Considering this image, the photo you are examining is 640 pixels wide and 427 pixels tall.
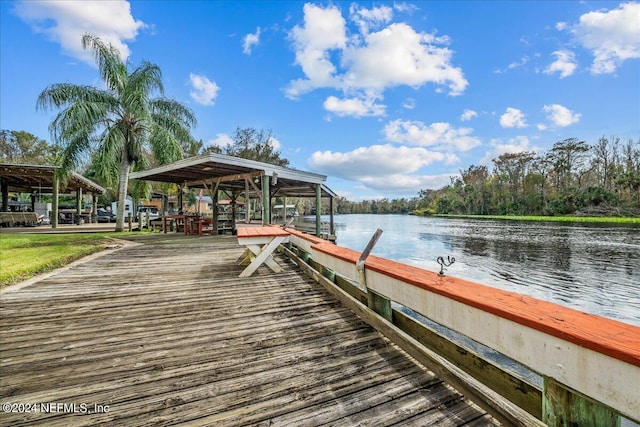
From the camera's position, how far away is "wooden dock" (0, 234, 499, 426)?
1.60 m

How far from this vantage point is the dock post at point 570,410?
1188mm

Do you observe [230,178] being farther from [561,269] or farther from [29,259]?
[561,269]

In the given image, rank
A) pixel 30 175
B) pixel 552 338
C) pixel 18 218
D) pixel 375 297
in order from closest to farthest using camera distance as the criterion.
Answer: pixel 552 338, pixel 375 297, pixel 30 175, pixel 18 218

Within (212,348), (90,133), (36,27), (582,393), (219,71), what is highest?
(219,71)

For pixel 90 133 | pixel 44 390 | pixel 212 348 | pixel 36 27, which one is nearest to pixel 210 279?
pixel 212 348

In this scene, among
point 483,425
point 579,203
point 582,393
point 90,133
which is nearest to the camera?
point 582,393

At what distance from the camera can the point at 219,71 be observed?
17.2 metres

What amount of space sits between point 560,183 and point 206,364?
196 feet

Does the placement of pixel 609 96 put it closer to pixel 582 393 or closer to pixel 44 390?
pixel 582 393

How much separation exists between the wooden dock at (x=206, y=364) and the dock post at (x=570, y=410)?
1.06 feet

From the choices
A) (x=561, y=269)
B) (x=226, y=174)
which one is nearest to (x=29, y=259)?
(x=226, y=174)

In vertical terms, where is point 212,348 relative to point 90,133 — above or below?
below

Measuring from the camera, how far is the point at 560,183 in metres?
46.4

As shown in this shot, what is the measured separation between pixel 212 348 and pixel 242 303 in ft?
3.74
